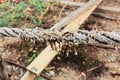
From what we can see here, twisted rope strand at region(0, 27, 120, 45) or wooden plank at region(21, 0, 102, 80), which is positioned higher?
twisted rope strand at region(0, 27, 120, 45)

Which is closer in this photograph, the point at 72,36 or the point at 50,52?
the point at 72,36

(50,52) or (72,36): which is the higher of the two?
(72,36)

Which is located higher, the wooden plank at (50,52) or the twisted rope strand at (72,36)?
the twisted rope strand at (72,36)

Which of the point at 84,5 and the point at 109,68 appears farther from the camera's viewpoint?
the point at 84,5

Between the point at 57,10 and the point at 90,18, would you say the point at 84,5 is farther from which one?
the point at 57,10

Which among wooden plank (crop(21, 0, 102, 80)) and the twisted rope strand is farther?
wooden plank (crop(21, 0, 102, 80))

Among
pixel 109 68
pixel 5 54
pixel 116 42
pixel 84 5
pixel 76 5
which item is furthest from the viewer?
pixel 76 5

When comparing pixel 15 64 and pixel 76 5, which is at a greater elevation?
pixel 76 5

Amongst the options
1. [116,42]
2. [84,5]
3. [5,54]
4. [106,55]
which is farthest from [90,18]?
[116,42]
